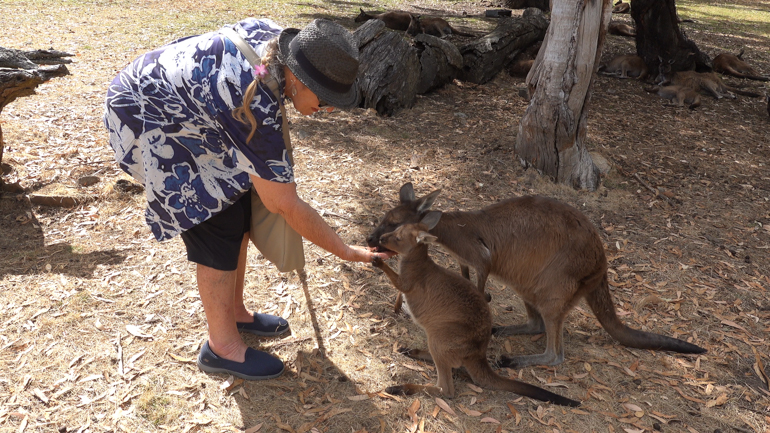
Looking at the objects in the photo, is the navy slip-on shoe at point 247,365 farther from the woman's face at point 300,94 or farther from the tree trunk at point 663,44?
the tree trunk at point 663,44

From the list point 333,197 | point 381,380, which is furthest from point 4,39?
point 381,380

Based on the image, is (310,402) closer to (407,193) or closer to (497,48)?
(407,193)

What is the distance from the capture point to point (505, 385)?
345cm

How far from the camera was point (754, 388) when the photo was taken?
381 cm

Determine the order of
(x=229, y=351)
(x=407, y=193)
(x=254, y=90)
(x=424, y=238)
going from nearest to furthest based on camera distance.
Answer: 1. (x=254, y=90)
2. (x=229, y=351)
3. (x=424, y=238)
4. (x=407, y=193)

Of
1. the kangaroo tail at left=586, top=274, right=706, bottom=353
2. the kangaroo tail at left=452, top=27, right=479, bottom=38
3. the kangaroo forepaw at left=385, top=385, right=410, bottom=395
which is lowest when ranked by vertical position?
the kangaroo forepaw at left=385, top=385, right=410, bottom=395

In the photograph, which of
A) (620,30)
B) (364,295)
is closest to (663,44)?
(620,30)

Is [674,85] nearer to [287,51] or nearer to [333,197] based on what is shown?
[333,197]

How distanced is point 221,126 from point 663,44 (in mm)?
11509

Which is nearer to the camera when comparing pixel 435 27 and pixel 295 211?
pixel 295 211

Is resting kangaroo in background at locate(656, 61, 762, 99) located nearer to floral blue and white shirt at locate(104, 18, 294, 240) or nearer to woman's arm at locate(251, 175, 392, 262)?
woman's arm at locate(251, 175, 392, 262)

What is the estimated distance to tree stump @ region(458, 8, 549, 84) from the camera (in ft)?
32.9

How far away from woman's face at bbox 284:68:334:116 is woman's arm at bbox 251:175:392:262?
42cm

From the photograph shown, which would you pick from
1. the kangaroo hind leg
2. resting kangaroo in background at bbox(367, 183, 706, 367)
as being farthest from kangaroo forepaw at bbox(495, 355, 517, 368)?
the kangaroo hind leg
